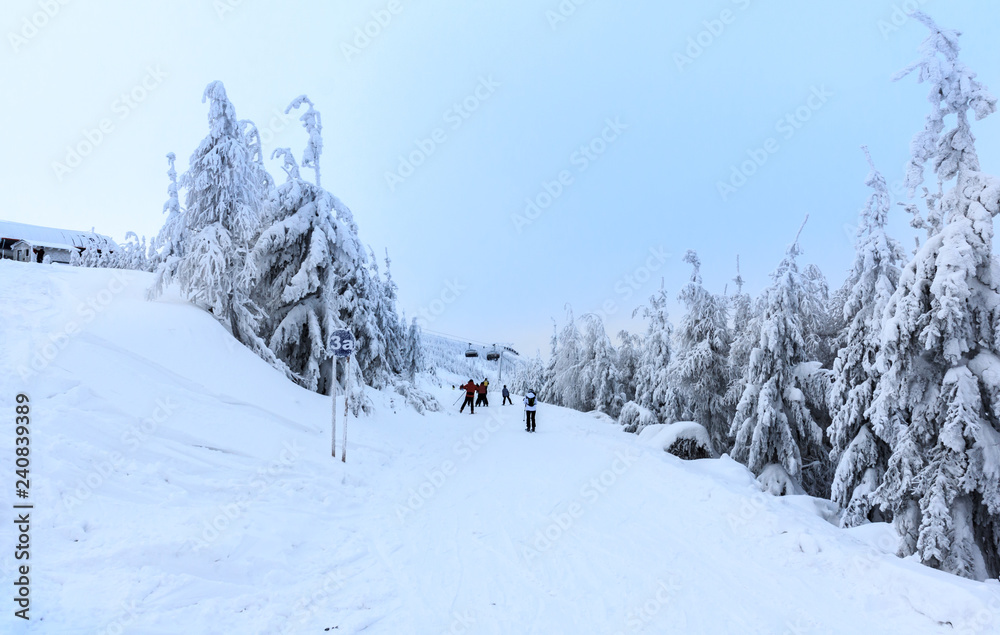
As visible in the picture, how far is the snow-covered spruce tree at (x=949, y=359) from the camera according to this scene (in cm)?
765

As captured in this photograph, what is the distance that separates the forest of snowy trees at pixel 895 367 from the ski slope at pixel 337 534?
153cm

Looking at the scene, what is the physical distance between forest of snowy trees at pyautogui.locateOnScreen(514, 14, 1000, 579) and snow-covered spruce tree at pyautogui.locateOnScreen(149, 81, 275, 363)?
53.1 feet

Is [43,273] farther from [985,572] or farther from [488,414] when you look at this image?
[985,572]

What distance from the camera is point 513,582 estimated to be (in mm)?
5207

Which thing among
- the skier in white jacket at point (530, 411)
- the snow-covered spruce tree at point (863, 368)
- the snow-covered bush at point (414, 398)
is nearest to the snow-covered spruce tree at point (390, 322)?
the snow-covered bush at point (414, 398)

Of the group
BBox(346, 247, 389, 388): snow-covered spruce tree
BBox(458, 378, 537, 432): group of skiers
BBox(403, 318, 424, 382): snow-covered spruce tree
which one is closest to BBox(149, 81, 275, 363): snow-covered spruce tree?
BBox(346, 247, 389, 388): snow-covered spruce tree

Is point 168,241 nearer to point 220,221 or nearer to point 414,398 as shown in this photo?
point 220,221

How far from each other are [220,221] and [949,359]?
59.0 feet

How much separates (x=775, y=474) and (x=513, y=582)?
1559 centimetres

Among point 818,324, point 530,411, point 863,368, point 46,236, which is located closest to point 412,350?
point 530,411

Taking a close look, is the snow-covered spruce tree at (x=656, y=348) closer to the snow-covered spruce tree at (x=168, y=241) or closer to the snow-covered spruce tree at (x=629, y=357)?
the snow-covered spruce tree at (x=629, y=357)

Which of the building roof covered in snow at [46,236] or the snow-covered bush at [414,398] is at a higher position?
the building roof covered in snow at [46,236]

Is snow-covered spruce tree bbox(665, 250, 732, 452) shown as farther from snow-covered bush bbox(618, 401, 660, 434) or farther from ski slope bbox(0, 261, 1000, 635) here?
ski slope bbox(0, 261, 1000, 635)

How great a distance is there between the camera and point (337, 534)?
21.4 ft
